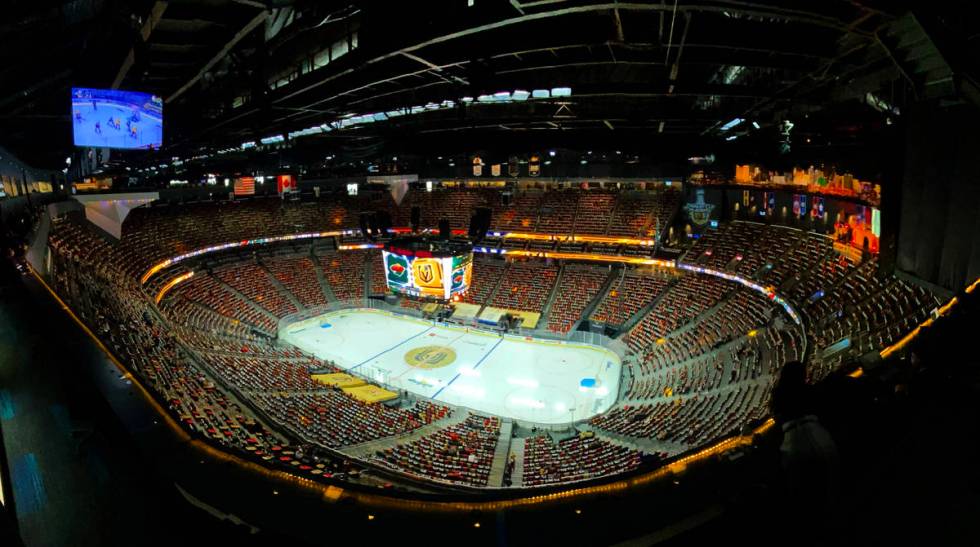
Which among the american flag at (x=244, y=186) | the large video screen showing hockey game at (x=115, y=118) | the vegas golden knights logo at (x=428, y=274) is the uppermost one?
the large video screen showing hockey game at (x=115, y=118)

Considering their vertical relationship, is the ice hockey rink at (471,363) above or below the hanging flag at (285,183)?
below

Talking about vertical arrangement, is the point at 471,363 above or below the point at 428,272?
below

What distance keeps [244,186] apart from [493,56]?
123ft

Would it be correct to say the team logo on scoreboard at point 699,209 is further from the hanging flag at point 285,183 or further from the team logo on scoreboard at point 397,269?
the hanging flag at point 285,183

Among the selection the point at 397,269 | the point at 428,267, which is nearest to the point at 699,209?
the point at 428,267

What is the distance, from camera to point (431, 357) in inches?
1136

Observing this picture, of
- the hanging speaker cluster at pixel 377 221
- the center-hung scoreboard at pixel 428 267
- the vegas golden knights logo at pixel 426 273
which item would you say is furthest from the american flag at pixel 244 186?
the vegas golden knights logo at pixel 426 273

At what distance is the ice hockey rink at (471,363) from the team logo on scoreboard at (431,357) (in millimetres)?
58

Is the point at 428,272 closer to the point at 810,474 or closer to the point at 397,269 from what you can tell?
the point at 397,269

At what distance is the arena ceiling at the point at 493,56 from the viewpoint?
928cm

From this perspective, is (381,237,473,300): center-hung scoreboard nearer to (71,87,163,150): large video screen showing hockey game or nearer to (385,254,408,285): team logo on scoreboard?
(385,254,408,285): team logo on scoreboard

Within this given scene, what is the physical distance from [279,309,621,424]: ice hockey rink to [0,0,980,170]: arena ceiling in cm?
1309

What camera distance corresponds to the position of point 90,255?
23766 mm

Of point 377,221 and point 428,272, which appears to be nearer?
point 428,272
